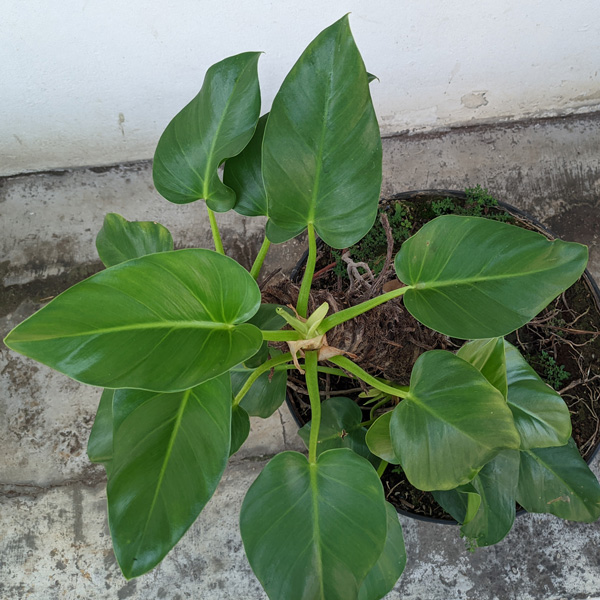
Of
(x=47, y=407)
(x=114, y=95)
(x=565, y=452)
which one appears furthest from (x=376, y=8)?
(x=47, y=407)

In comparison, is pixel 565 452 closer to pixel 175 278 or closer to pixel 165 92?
pixel 175 278

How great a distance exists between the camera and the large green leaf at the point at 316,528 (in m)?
0.57

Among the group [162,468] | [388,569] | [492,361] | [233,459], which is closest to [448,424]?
[492,361]

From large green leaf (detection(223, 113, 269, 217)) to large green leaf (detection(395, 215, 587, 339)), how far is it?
0.22 metres

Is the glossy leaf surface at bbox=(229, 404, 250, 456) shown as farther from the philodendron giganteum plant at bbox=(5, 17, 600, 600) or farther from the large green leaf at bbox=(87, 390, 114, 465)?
the large green leaf at bbox=(87, 390, 114, 465)

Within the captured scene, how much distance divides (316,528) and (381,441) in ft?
0.46

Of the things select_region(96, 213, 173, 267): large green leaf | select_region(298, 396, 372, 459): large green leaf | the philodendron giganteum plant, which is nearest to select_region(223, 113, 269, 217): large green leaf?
the philodendron giganteum plant

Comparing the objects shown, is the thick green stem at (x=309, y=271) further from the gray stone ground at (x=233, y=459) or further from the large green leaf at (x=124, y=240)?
the gray stone ground at (x=233, y=459)

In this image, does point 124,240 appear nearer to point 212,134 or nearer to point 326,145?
point 212,134

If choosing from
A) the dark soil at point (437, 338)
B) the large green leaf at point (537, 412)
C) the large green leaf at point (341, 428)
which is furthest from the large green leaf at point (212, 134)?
the large green leaf at point (537, 412)

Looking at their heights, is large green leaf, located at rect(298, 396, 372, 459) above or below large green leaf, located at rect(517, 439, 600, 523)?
above

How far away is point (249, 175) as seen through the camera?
0.69m

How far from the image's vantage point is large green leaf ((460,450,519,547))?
678mm

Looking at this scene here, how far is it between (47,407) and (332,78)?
1009 mm
